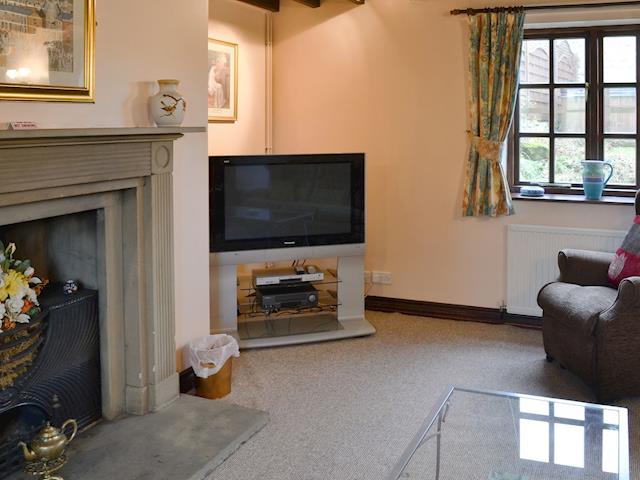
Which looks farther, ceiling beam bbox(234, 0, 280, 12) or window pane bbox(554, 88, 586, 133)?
ceiling beam bbox(234, 0, 280, 12)

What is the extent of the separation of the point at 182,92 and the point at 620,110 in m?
2.95

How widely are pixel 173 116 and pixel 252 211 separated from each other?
129cm

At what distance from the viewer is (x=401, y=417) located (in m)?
3.44

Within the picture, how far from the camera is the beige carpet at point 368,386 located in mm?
3008

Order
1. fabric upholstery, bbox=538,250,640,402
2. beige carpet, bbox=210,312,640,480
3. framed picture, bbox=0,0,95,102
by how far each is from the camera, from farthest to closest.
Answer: fabric upholstery, bbox=538,250,640,402 → beige carpet, bbox=210,312,640,480 → framed picture, bbox=0,0,95,102

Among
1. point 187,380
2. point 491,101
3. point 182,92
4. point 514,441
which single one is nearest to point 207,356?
point 187,380

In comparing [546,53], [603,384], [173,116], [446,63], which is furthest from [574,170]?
[173,116]

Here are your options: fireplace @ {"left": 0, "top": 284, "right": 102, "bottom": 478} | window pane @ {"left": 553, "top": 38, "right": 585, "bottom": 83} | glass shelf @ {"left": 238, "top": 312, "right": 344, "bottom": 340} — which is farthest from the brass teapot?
window pane @ {"left": 553, "top": 38, "right": 585, "bottom": 83}

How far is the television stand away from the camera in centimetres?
445

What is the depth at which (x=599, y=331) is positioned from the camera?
11.5ft

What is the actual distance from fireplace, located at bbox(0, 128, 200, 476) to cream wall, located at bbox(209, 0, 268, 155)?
177 centimetres

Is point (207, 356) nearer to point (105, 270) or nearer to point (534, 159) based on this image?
point (105, 270)

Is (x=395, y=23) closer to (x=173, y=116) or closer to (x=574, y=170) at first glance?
(x=574, y=170)

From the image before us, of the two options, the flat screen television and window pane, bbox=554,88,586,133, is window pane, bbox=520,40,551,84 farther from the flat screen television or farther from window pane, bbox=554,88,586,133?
the flat screen television
